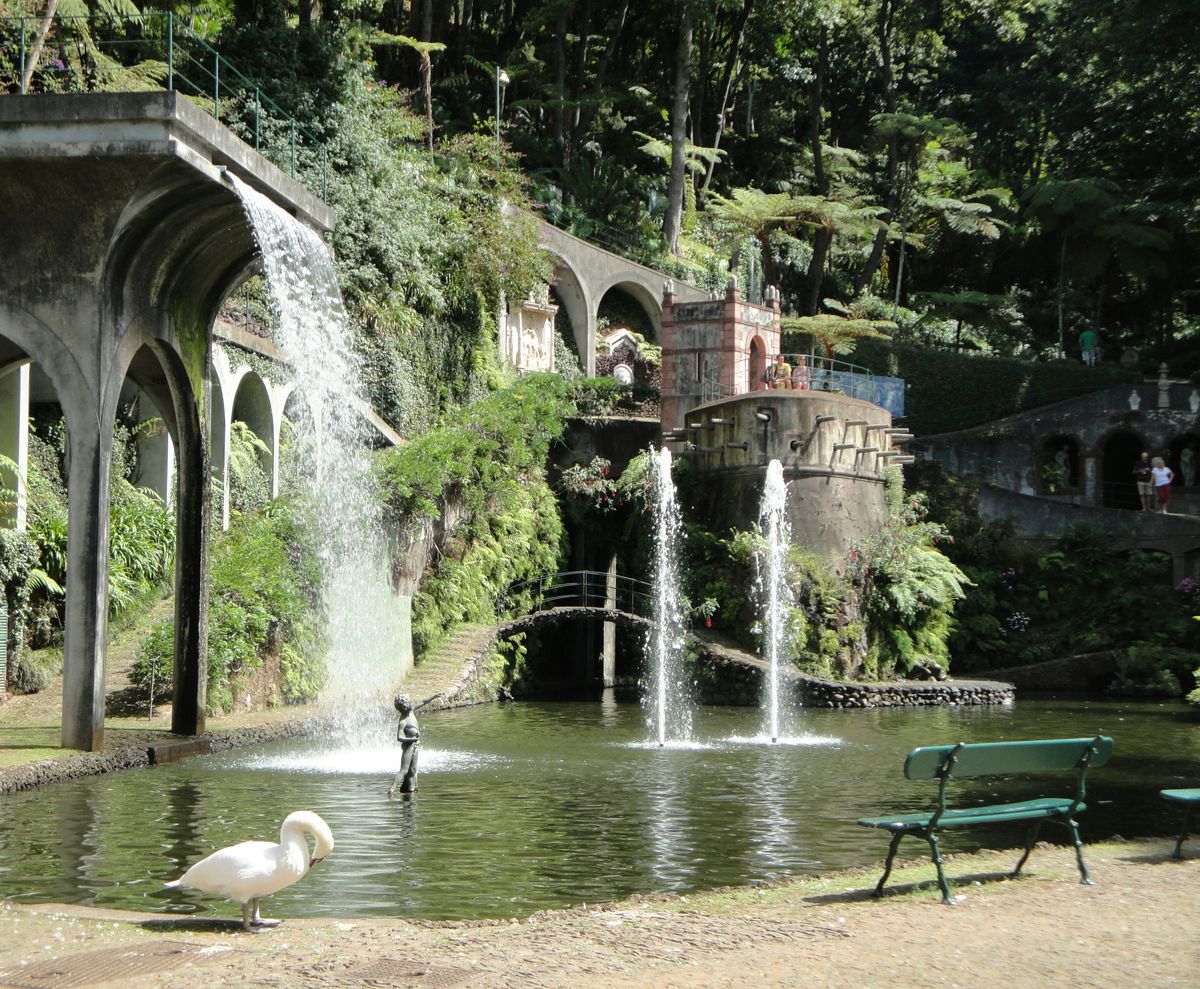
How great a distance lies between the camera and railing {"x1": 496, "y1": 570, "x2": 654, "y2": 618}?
95.0 feet

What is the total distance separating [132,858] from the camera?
33.4 feet

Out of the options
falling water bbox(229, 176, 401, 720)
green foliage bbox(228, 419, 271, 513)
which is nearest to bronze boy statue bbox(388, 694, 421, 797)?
falling water bbox(229, 176, 401, 720)

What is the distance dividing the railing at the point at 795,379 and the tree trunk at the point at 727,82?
10593 millimetres

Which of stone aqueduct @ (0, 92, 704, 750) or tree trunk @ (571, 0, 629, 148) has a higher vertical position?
tree trunk @ (571, 0, 629, 148)

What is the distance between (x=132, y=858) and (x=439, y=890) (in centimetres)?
230

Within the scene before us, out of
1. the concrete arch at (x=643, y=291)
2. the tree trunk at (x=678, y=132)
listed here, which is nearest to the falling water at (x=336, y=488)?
the concrete arch at (x=643, y=291)

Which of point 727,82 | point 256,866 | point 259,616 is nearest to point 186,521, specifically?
point 259,616

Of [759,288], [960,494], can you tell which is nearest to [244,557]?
[960,494]

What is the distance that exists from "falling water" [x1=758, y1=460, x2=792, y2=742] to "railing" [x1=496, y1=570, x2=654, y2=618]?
2.50 meters

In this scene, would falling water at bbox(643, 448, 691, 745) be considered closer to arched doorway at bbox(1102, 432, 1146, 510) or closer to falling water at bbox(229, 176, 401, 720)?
falling water at bbox(229, 176, 401, 720)

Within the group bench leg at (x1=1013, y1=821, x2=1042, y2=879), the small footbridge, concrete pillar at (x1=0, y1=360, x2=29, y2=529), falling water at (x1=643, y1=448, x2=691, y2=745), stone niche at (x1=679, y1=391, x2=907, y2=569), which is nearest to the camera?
bench leg at (x1=1013, y1=821, x2=1042, y2=879)

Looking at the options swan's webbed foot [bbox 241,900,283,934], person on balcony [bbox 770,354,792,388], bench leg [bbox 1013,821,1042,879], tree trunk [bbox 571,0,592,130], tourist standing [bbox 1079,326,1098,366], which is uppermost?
tree trunk [bbox 571,0,592,130]

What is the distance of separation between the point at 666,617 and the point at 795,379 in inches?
468

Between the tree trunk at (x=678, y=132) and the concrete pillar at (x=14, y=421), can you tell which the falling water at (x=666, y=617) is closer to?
the concrete pillar at (x=14, y=421)
